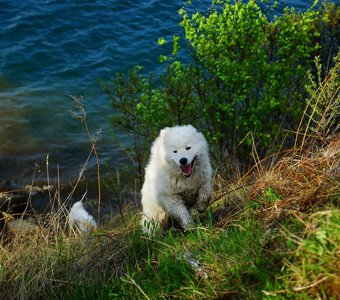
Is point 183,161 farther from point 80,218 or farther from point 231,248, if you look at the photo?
point 80,218

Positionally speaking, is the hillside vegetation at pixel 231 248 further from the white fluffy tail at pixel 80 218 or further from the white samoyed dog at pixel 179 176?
the white fluffy tail at pixel 80 218

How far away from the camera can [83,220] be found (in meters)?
5.73

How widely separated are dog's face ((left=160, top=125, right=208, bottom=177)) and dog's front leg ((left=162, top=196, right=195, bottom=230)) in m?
0.27

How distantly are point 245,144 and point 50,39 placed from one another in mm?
7782

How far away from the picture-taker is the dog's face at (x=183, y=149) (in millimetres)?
4582

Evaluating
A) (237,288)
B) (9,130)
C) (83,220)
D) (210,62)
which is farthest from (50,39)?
(237,288)

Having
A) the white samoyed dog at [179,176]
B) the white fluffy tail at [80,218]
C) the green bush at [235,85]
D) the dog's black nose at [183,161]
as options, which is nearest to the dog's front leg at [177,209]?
the white samoyed dog at [179,176]

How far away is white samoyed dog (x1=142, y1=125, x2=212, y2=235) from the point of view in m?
4.62

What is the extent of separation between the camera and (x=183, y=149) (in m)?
4.61

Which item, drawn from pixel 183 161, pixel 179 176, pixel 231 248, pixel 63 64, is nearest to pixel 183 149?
pixel 183 161

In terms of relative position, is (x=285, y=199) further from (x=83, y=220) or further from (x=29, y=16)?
(x=29, y=16)

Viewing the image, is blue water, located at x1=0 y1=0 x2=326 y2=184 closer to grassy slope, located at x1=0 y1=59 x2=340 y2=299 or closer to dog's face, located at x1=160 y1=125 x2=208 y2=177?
dog's face, located at x1=160 y1=125 x2=208 y2=177

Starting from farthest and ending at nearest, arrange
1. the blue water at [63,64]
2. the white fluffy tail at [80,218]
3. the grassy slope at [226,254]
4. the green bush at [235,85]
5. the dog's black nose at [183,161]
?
the blue water at [63,64], the green bush at [235,85], the white fluffy tail at [80,218], the dog's black nose at [183,161], the grassy slope at [226,254]

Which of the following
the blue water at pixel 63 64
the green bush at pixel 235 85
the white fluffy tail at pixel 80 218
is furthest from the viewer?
the blue water at pixel 63 64
